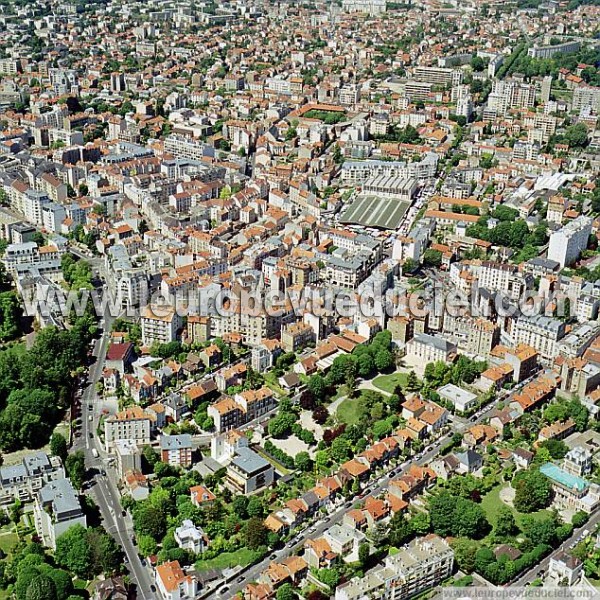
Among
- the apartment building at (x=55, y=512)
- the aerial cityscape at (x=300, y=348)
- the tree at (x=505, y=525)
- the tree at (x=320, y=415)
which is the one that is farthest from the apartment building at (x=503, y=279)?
the apartment building at (x=55, y=512)

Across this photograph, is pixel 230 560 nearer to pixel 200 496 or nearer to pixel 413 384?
pixel 200 496

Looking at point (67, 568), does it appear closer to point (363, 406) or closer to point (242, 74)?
point (363, 406)

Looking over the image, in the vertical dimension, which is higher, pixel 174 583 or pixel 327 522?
pixel 174 583

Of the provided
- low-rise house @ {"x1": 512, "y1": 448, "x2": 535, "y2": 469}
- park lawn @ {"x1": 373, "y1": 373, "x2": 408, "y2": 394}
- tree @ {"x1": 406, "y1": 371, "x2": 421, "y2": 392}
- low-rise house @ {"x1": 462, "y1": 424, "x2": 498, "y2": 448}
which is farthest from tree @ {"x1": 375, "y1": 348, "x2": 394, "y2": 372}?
low-rise house @ {"x1": 512, "y1": 448, "x2": 535, "y2": 469}

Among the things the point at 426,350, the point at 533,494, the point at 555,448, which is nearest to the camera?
the point at 533,494

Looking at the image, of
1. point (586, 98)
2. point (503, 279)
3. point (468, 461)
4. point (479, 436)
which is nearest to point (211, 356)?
point (479, 436)

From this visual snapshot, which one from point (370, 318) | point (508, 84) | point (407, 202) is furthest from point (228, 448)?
point (508, 84)
